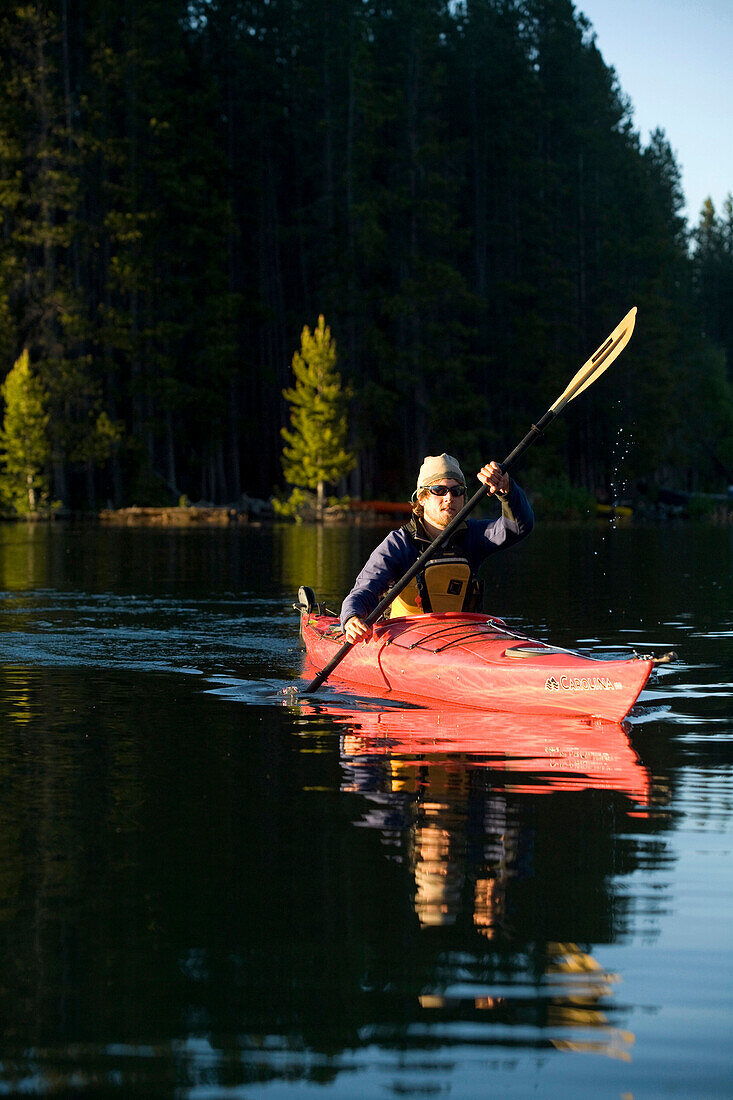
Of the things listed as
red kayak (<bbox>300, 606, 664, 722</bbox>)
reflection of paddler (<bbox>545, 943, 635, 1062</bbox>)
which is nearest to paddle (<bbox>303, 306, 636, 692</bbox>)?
red kayak (<bbox>300, 606, 664, 722</bbox>)

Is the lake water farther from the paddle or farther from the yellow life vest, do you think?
the yellow life vest

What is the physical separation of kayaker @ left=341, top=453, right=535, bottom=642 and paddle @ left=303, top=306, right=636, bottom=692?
5.2 inches

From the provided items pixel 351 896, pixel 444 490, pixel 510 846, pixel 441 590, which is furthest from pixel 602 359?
pixel 351 896

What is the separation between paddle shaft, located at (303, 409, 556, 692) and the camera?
10.1 m

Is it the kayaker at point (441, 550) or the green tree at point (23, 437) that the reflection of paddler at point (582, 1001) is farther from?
the green tree at point (23, 437)

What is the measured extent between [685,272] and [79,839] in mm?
72204

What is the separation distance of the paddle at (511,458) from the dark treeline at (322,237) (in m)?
41.1

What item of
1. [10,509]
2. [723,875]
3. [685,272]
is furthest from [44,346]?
[723,875]

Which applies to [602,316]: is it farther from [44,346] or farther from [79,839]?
[79,839]

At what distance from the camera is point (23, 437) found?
4966 cm

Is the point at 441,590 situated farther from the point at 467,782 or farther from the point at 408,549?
the point at 467,782

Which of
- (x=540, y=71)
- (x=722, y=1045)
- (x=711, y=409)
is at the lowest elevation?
(x=722, y=1045)

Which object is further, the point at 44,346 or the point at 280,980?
the point at 44,346

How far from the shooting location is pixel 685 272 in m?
74.8
